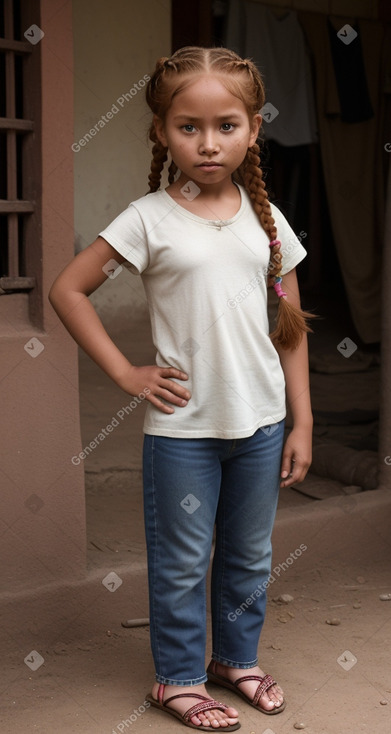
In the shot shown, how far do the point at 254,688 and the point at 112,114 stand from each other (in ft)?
14.8

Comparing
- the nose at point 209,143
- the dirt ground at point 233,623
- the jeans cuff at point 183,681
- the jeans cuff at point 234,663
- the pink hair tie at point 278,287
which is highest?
the nose at point 209,143

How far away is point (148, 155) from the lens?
6613 mm

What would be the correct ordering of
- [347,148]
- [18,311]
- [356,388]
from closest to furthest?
1. [18,311]
2. [356,388]
3. [347,148]

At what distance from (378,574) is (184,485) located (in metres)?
1.64

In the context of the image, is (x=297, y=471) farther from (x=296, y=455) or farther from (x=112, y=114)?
(x=112, y=114)

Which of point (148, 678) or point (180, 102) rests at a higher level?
point (180, 102)

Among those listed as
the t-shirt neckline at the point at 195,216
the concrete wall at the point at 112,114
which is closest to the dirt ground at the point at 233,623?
the t-shirt neckline at the point at 195,216

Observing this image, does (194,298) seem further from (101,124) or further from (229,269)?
(101,124)

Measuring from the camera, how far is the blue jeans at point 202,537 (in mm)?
2439

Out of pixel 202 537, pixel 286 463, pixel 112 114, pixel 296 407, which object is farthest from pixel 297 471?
pixel 112 114

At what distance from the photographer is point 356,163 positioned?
23.5 ft

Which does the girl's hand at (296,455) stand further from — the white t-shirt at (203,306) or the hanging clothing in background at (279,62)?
the hanging clothing in background at (279,62)

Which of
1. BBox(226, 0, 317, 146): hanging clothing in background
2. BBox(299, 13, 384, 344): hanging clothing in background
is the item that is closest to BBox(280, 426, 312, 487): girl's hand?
BBox(226, 0, 317, 146): hanging clothing in background

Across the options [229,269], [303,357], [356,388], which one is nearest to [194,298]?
[229,269]
